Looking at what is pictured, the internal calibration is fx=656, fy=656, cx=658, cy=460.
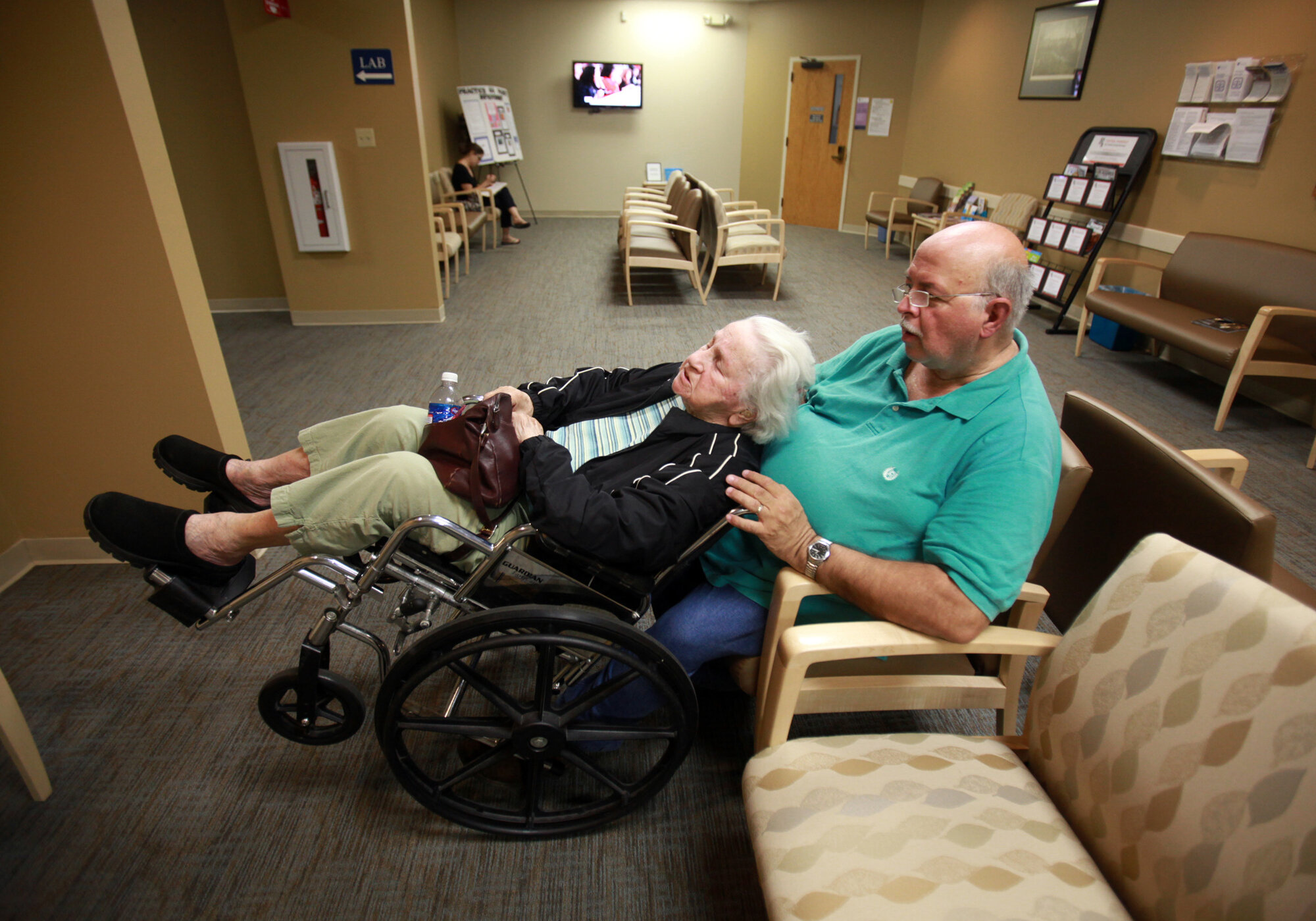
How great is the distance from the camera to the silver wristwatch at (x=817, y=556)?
3.83ft

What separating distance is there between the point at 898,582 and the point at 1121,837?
0.44 meters

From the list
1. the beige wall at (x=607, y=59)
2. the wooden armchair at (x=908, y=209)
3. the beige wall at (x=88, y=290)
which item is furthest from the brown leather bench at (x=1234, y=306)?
the beige wall at (x=607, y=59)

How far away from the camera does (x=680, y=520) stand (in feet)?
3.92

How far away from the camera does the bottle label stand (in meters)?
1.38

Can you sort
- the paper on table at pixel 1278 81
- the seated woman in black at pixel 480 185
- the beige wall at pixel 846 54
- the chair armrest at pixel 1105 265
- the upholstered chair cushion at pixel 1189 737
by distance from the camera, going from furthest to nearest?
the beige wall at pixel 846 54 → the seated woman in black at pixel 480 185 → the chair armrest at pixel 1105 265 → the paper on table at pixel 1278 81 → the upholstered chair cushion at pixel 1189 737

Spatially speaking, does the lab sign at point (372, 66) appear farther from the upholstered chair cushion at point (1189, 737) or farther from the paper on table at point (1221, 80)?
the paper on table at point (1221, 80)

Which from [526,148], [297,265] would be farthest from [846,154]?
[297,265]

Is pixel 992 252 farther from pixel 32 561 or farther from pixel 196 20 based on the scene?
pixel 196 20

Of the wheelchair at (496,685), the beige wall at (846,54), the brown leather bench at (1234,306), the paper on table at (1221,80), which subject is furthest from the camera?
the beige wall at (846,54)

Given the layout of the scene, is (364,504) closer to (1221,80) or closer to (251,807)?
(251,807)

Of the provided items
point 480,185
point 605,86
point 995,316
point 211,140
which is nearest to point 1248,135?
point 995,316

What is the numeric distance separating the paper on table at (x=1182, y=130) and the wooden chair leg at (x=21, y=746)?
19.0 feet

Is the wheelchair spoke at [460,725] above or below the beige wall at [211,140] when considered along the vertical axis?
below

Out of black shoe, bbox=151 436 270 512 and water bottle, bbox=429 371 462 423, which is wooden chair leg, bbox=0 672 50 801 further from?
water bottle, bbox=429 371 462 423
